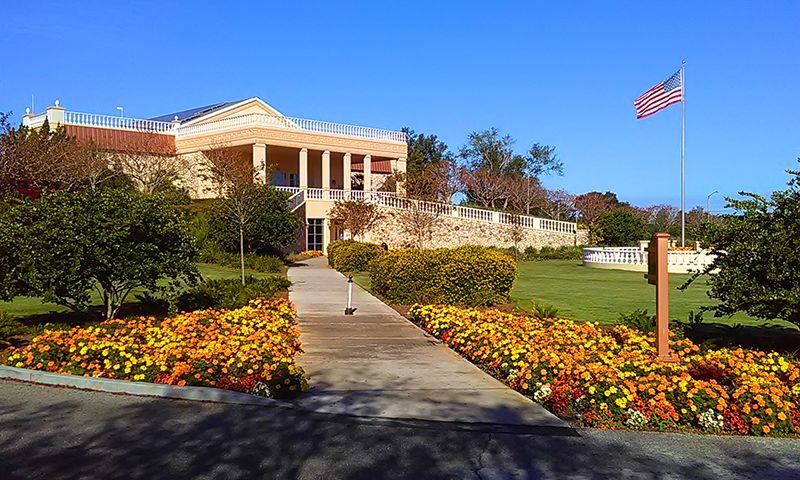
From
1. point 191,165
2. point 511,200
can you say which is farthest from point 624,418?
point 511,200

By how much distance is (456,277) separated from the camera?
15.0m

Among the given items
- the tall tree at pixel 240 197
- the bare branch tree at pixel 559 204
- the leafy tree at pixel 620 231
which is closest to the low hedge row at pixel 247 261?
the tall tree at pixel 240 197

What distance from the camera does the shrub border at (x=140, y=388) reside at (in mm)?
6719

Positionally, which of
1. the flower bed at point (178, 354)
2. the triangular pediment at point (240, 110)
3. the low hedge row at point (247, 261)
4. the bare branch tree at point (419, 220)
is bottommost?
the flower bed at point (178, 354)

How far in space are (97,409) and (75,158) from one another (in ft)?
89.9

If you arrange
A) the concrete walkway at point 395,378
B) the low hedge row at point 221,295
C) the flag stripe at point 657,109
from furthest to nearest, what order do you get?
the flag stripe at point 657,109
the low hedge row at point 221,295
the concrete walkway at point 395,378

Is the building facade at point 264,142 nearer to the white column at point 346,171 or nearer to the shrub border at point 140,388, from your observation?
the white column at point 346,171

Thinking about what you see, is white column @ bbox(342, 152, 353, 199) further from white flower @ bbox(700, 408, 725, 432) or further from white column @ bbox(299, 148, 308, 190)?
white flower @ bbox(700, 408, 725, 432)

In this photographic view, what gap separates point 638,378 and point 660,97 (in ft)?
79.0

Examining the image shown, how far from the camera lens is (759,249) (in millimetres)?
8781

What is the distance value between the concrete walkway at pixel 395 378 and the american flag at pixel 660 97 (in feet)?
63.7

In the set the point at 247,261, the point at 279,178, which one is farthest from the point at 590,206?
the point at 247,261

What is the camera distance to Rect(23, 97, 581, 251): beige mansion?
38.3m

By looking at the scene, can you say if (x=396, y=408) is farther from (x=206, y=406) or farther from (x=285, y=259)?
(x=285, y=259)
